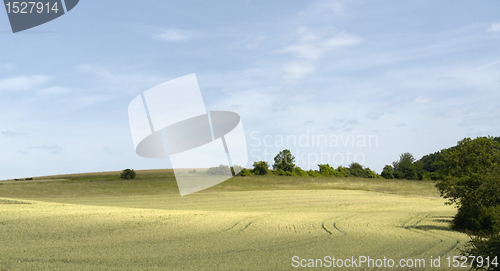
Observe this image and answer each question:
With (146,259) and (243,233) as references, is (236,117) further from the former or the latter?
(146,259)

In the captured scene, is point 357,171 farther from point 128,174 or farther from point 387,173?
point 128,174

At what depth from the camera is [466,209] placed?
22.1m

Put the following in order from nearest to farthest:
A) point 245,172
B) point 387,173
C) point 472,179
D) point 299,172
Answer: point 472,179
point 245,172
point 299,172
point 387,173

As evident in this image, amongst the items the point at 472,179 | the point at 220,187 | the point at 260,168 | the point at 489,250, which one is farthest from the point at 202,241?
the point at 260,168

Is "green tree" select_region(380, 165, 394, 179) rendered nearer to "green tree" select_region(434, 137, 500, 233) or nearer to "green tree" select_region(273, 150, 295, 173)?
"green tree" select_region(273, 150, 295, 173)

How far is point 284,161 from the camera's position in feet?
340

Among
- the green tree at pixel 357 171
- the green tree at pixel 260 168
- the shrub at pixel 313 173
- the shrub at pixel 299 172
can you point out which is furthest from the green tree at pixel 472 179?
the green tree at pixel 357 171

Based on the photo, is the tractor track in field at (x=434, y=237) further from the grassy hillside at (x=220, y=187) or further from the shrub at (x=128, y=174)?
the shrub at (x=128, y=174)

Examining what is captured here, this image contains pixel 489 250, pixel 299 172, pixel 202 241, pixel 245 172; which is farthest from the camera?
pixel 299 172

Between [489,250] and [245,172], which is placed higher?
[489,250]

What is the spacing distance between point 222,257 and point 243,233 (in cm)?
655

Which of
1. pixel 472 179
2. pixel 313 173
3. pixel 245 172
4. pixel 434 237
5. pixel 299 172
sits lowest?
pixel 313 173

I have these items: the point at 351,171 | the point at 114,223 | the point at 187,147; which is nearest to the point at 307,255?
the point at 187,147

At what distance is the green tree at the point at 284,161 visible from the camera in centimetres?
10130
